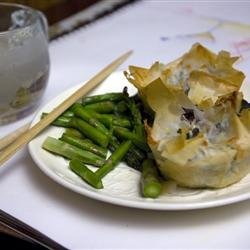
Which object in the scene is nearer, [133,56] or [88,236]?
[88,236]

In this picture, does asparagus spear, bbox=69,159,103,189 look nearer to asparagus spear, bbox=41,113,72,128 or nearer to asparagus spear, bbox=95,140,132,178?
asparagus spear, bbox=95,140,132,178

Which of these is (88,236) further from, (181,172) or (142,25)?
(142,25)

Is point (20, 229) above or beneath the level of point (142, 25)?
above

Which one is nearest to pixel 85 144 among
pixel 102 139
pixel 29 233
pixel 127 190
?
pixel 102 139

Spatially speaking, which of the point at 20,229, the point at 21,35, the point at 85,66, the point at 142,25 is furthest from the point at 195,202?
the point at 142,25

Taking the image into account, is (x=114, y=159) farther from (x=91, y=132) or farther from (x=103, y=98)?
(x=103, y=98)

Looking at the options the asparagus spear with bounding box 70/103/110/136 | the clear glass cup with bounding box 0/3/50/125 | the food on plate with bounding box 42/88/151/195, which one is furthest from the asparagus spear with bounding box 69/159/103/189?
the clear glass cup with bounding box 0/3/50/125

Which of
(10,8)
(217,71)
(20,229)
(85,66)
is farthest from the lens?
(85,66)

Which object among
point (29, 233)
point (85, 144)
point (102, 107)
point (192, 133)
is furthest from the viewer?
point (102, 107)
